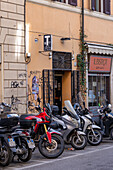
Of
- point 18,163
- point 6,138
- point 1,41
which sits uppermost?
point 1,41

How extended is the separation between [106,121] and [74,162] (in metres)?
4.01

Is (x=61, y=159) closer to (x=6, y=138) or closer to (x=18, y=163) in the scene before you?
(x=18, y=163)

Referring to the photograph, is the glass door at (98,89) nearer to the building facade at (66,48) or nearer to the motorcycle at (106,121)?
the building facade at (66,48)

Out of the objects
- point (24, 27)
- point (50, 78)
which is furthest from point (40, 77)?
point (24, 27)

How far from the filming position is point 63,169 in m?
7.88

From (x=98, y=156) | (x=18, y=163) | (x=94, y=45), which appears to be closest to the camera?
(x=18, y=163)

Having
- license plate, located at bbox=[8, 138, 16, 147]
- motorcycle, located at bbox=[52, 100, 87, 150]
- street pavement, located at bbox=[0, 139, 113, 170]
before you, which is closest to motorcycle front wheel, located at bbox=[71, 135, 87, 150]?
motorcycle, located at bbox=[52, 100, 87, 150]

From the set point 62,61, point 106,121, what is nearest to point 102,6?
point 62,61

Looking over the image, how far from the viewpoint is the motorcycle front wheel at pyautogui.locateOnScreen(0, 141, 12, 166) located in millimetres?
8078

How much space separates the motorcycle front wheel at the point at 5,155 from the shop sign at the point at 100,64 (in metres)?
11.2

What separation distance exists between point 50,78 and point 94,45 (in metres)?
3.39

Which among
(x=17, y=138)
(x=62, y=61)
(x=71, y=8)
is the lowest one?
(x=17, y=138)

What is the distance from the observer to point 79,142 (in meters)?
10.6

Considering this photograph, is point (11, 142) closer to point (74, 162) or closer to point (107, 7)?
point (74, 162)
